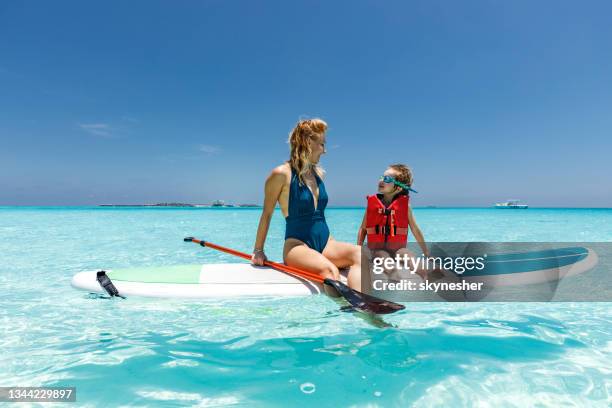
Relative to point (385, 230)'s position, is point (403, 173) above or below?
above

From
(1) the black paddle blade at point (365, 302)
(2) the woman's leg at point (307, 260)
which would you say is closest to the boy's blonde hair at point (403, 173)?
(2) the woman's leg at point (307, 260)

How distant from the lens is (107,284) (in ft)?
12.1

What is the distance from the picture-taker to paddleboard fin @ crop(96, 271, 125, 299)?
3.61 metres

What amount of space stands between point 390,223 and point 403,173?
0.56m


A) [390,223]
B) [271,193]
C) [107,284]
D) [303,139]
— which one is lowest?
[107,284]

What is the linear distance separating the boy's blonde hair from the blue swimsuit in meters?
0.88

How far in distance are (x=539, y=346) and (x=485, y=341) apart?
387mm

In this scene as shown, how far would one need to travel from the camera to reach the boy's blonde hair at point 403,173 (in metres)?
3.83

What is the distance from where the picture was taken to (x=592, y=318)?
3.57 metres

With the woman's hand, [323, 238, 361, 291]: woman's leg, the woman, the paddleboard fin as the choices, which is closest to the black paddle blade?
the woman

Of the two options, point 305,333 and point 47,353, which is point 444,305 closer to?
point 305,333

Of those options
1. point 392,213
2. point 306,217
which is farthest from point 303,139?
point 392,213

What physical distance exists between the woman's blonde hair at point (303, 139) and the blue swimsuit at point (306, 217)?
0.30 feet

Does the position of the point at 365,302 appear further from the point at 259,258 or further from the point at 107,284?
the point at 107,284
